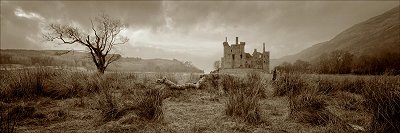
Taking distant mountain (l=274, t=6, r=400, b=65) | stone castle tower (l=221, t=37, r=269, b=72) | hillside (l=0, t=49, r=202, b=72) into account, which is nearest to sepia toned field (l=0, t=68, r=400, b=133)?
hillside (l=0, t=49, r=202, b=72)

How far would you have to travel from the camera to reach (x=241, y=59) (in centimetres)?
5025

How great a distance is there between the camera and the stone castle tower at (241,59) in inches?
1976

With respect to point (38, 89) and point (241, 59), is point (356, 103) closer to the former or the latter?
point (38, 89)

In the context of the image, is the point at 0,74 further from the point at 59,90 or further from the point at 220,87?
the point at 220,87

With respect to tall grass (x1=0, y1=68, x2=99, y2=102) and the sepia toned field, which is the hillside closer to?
tall grass (x1=0, y1=68, x2=99, y2=102)

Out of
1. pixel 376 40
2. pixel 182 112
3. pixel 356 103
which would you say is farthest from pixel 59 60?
pixel 376 40

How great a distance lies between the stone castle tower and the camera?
165 ft

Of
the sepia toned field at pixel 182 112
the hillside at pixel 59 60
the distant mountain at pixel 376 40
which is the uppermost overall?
the distant mountain at pixel 376 40

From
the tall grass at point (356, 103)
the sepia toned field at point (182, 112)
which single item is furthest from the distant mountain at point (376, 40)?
the sepia toned field at point (182, 112)

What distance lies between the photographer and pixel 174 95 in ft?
26.6

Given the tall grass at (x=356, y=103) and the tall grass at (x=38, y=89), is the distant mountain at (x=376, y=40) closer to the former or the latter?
the tall grass at (x=356, y=103)

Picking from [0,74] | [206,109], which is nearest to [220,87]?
[206,109]

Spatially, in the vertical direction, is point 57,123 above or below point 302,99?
below

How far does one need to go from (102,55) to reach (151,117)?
19950 mm
